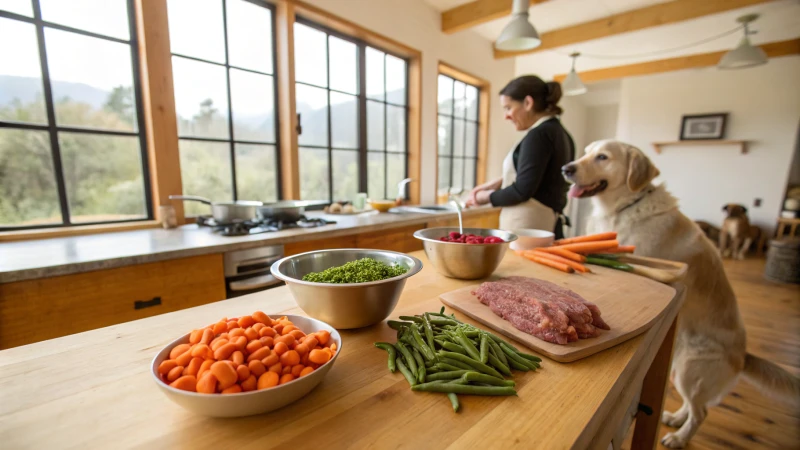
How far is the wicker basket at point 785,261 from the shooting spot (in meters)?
4.39

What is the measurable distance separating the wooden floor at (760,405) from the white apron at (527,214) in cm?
132

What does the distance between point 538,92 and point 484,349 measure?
6.68ft

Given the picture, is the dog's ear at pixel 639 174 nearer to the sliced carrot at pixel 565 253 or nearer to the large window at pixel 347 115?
the sliced carrot at pixel 565 253

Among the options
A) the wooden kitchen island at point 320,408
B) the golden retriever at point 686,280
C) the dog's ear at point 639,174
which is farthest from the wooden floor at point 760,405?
the wooden kitchen island at point 320,408

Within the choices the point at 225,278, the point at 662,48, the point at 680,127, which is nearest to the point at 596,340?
the point at 225,278

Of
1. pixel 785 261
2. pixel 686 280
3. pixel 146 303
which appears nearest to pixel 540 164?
pixel 686 280

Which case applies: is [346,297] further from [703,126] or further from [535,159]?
[703,126]

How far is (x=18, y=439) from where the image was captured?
46 cm

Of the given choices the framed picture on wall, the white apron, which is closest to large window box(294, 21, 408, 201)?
the white apron

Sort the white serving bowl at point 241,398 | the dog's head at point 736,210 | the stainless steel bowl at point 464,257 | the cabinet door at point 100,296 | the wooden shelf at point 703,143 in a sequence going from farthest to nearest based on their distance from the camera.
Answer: the wooden shelf at point 703,143, the dog's head at point 736,210, the cabinet door at point 100,296, the stainless steel bowl at point 464,257, the white serving bowl at point 241,398

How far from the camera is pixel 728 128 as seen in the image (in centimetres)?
627

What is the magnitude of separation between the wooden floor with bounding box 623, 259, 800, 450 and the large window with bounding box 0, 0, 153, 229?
132 inches

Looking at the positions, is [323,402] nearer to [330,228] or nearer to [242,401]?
[242,401]

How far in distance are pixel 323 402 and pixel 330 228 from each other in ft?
5.60
